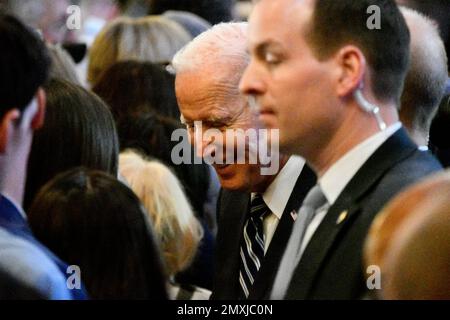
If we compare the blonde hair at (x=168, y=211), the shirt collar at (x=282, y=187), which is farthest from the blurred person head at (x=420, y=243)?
the blonde hair at (x=168, y=211)

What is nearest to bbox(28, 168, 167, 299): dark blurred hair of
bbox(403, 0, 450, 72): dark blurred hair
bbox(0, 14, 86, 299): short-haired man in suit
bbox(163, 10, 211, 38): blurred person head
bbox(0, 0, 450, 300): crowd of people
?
bbox(0, 0, 450, 300): crowd of people

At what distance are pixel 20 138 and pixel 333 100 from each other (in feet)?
1.70

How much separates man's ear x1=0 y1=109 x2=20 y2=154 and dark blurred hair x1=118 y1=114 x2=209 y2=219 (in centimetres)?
142

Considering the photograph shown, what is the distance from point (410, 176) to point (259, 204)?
0.70 meters

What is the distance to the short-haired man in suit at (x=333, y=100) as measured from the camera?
65.2 inches

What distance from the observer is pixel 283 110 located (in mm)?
1741

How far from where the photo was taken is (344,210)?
1624 mm

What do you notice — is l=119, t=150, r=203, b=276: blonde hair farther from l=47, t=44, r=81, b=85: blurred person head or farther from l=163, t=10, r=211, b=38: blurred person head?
l=163, t=10, r=211, b=38: blurred person head

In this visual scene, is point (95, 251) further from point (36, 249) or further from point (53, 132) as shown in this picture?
point (53, 132)

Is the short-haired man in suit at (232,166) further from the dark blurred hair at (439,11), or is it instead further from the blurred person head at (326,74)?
the dark blurred hair at (439,11)

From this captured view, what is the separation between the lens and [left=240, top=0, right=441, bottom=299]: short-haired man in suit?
1.66m

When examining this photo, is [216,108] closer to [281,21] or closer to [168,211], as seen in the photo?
[168,211]

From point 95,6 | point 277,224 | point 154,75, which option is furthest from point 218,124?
point 95,6

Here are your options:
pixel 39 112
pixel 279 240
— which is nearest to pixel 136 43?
pixel 279 240
